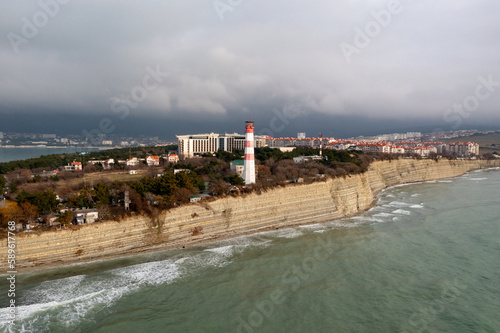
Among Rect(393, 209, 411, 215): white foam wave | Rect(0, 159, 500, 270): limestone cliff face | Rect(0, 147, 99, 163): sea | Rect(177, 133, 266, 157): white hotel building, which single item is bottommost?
Rect(393, 209, 411, 215): white foam wave

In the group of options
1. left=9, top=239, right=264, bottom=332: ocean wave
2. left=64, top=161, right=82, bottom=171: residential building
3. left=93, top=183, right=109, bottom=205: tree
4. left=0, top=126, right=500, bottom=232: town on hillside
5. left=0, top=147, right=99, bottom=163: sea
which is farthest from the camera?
left=0, top=147, right=99, bottom=163: sea

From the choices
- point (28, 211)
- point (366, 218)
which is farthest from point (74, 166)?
point (366, 218)

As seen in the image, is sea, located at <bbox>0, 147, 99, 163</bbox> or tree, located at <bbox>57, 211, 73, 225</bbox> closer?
tree, located at <bbox>57, 211, 73, 225</bbox>

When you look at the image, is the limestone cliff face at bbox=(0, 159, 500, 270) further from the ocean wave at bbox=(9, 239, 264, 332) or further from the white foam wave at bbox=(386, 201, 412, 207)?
the ocean wave at bbox=(9, 239, 264, 332)

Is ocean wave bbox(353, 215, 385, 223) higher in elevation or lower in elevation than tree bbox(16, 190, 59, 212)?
lower

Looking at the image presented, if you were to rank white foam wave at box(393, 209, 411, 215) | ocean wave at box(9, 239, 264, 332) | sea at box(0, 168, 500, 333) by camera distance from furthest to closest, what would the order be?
white foam wave at box(393, 209, 411, 215)
ocean wave at box(9, 239, 264, 332)
sea at box(0, 168, 500, 333)

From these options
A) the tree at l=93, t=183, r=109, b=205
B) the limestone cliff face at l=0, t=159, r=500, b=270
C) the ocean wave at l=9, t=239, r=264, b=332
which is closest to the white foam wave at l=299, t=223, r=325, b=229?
the limestone cliff face at l=0, t=159, r=500, b=270
